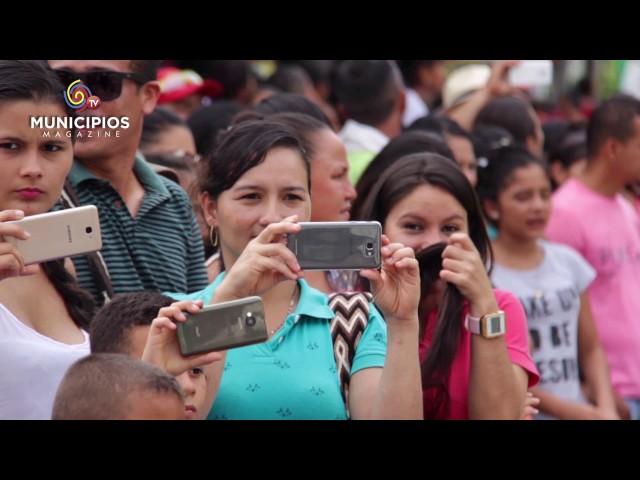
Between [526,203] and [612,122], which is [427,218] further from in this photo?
[612,122]

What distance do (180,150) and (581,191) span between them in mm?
2186

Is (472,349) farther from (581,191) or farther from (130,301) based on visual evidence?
(581,191)

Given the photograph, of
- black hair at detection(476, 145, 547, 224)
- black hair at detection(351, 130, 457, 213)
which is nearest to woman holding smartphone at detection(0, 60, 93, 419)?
black hair at detection(351, 130, 457, 213)

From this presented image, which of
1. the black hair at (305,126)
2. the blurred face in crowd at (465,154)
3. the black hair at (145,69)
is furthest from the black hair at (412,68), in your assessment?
the black hair at (145,69)

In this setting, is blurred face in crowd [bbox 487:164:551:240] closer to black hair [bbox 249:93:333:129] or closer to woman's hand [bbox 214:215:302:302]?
black hair [bbox 249:93:333:129]

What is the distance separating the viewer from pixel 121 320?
120 inches

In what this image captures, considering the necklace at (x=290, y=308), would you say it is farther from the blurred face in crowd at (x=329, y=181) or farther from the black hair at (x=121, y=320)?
the blurred face in crowd at (x=329, y=181)

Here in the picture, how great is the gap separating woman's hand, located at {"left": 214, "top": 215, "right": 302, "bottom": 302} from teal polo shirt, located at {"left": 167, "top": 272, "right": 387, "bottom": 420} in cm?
21

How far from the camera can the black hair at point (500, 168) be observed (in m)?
5.57

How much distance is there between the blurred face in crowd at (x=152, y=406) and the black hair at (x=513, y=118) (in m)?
4.64

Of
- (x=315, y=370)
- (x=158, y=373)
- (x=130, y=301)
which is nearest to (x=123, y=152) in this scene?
(x=130, y=301)

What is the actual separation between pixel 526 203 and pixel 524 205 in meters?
0.02
